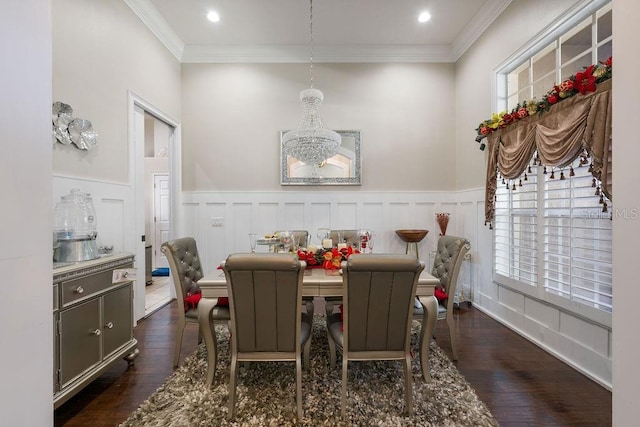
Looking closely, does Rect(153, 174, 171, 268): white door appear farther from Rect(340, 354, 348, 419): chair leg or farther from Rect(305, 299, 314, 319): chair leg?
Rect(340, 354, 348, 419): chair leg

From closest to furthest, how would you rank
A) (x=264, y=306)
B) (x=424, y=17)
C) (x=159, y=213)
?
(x=264, y=306), (x=424, y=17), (x=159, y=213)

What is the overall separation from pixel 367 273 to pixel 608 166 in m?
1.71

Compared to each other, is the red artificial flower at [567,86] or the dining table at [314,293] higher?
the red artificial flower at [567,86]

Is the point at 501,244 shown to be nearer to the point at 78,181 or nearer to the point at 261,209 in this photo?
the point at 261,209

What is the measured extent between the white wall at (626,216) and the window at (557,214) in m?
1.08

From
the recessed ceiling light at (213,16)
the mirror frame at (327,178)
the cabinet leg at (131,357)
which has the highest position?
the recessed ceiling light at (213,16)

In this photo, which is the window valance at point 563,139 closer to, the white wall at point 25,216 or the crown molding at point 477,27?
the crown molding at point 477,27

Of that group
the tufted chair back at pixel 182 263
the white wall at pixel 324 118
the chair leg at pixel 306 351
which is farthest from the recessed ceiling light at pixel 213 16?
the chair leg at pixel 306 351

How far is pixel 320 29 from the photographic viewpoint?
3529mm

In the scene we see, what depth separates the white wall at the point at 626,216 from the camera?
0.93 meters

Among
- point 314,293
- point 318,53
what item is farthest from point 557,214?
point 318,53

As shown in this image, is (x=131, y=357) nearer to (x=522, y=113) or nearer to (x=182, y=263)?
(x=182, y=263)

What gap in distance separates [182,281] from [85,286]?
59 cm

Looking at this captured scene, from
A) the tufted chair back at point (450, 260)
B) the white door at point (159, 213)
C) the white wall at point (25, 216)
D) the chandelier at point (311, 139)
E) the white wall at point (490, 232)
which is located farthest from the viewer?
the white door at point (159, 213)
